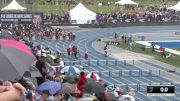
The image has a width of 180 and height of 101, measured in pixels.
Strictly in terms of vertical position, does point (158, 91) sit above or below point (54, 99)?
below

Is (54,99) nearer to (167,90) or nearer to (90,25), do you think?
(167,90)

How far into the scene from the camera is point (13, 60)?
7.02m

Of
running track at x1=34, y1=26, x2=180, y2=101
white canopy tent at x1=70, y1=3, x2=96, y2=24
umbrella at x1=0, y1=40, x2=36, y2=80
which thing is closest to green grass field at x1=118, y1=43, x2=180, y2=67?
running track at x1=34, y1=26, x2=180, y2=101

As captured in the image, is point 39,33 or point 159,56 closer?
point 159,56

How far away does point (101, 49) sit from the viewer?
35938mm

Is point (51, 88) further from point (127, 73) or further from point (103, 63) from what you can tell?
point (103, 63)

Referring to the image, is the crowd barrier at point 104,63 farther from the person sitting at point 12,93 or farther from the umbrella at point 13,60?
the person sitting at point 12,93

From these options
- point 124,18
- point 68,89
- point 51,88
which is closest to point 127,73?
point 68,89

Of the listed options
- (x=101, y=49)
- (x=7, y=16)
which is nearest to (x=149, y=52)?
(x=101, y=49)

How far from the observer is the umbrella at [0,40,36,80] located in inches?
252

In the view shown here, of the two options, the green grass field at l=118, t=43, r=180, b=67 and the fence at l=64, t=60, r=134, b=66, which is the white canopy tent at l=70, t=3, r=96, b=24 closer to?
the green grass field at l=118, t=43, r=180, b=67

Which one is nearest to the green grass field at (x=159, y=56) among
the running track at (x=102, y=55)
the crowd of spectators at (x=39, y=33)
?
the running track at (x=102, y=55)

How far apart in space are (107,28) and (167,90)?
3707cm

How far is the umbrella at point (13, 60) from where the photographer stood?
639cm
